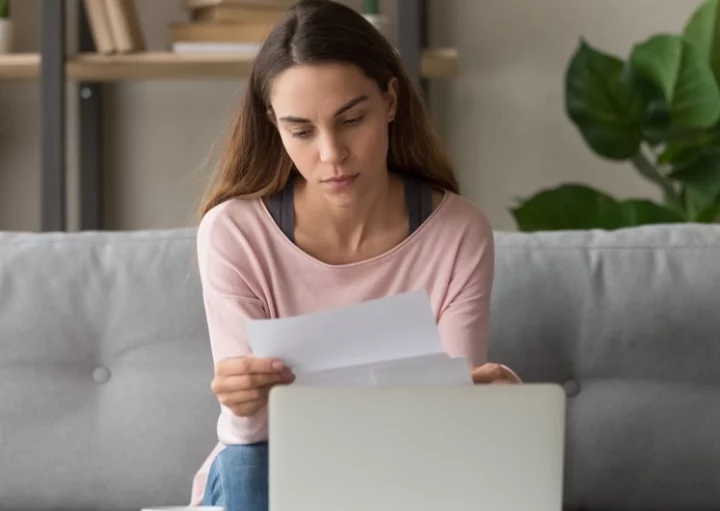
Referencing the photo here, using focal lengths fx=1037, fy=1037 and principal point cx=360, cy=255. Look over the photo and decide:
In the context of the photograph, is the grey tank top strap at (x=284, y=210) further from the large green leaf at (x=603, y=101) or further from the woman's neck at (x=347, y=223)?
the large green leaf at (x=603, y=101)

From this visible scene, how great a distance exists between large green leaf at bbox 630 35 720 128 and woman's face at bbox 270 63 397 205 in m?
1.01

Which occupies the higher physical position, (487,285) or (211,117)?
(211,117)

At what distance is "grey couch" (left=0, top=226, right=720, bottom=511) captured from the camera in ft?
5.04

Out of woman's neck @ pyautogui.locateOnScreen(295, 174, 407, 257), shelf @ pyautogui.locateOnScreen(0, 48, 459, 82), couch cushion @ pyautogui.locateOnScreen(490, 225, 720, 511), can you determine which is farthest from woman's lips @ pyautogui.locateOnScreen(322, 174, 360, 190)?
shelf @ pyautogui.locateOnScreen(0, 48, 459, 82)

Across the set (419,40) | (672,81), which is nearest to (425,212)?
(419,40)

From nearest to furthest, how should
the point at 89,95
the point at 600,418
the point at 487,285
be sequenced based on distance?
the point at 487,285 < the point at 600,418 < the point at 89,95

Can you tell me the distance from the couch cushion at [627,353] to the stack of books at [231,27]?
32.4 inches

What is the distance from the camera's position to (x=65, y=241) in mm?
1644

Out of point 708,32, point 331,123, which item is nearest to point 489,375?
point 331,123

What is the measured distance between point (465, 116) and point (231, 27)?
0.60 m

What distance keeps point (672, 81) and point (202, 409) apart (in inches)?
45.8

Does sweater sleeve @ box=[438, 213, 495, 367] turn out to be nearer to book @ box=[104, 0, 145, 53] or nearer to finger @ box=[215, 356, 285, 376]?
finger @ box=[215, 356, 285, 376]

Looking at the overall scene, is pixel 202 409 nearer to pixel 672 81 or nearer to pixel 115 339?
pixel 115 339

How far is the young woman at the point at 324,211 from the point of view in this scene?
125 cm
